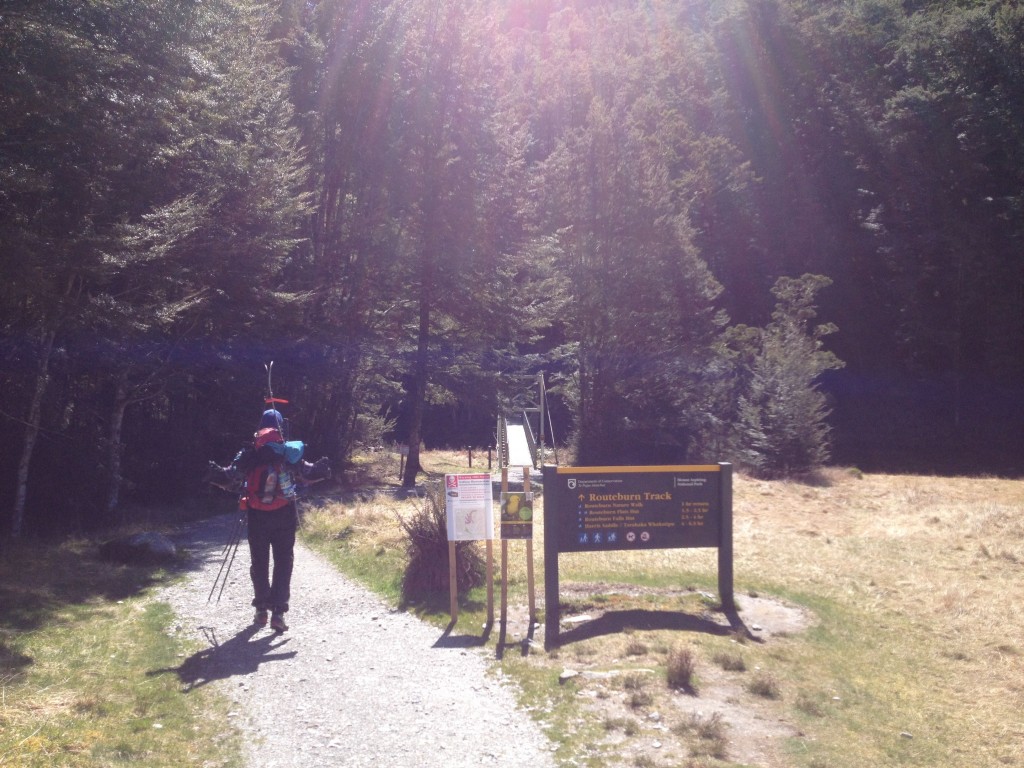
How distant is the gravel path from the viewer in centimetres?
584

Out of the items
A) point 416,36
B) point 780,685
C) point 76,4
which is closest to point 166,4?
point 76,4

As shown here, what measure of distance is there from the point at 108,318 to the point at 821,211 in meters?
39.5

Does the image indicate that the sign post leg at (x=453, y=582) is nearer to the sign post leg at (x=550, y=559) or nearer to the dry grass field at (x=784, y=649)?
the dry grass field at (x=784, y=649)

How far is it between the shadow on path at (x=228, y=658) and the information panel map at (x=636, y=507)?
2.84 meters

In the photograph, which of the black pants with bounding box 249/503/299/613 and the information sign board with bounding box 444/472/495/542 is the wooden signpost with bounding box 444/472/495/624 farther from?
the black pants with bounding box 249/503/299/613

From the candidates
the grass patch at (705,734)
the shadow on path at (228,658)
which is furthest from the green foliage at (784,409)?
the grass patch at (705,734)

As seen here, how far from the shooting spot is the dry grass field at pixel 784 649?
248 inches

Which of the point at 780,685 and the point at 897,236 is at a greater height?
the point at 897,236

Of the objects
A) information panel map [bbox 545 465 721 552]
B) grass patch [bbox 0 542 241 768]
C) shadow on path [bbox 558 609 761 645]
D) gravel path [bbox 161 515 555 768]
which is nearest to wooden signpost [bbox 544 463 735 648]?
information panel map [bbox 545 465 721 552]

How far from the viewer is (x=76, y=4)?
11.0 meters

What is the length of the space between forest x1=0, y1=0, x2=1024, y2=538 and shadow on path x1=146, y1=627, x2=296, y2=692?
5273mm

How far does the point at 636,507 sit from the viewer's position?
30.5 ft

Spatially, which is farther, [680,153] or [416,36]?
[680,153]

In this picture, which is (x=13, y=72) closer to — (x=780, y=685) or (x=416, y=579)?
(x=416, y=579)
